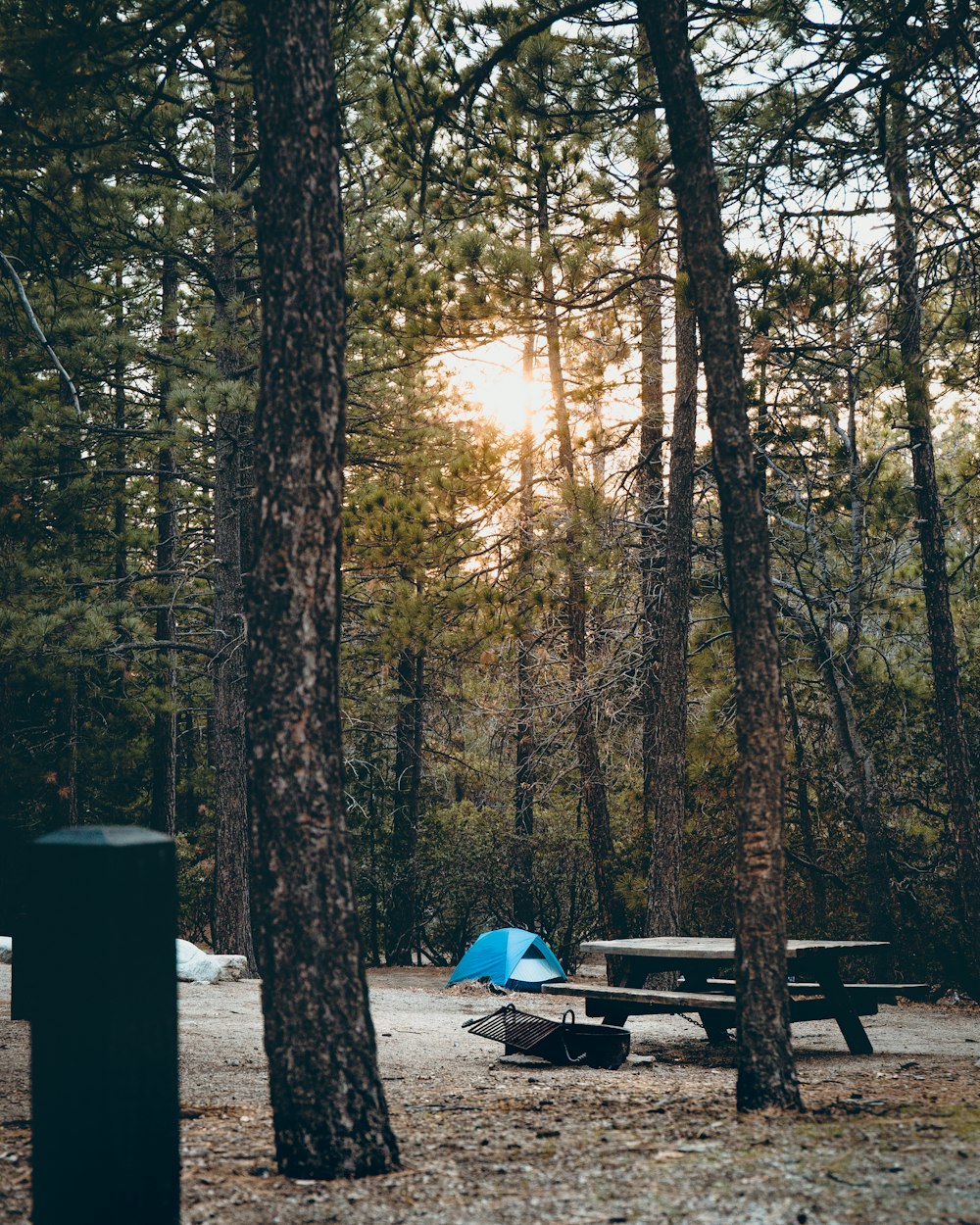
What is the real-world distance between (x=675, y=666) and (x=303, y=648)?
8.24 meters

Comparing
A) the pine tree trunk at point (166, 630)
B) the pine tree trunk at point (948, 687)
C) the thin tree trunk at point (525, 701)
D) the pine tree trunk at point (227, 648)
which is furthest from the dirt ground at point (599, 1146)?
the pine tree trunk at point (166, 630)

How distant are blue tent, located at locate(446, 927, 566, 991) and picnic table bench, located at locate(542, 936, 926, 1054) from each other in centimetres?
553

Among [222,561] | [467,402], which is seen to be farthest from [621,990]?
[467,402]

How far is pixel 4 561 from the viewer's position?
59.4ft

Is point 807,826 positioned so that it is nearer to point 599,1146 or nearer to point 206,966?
point 206,966

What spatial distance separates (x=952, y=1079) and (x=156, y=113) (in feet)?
40.5

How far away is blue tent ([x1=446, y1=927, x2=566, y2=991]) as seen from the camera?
1459 centimetres

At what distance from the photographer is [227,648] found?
49.3 ft

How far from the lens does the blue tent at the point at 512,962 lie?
14.6 m

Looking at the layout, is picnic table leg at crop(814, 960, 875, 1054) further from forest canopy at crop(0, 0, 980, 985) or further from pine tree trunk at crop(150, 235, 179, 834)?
pine tree trunk at crop(150, 235, 179, 834)

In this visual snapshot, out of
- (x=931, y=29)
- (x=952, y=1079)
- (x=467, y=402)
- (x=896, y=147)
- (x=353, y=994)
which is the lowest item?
(x=952, y=1079)

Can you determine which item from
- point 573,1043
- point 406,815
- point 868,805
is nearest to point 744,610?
point 573,1043

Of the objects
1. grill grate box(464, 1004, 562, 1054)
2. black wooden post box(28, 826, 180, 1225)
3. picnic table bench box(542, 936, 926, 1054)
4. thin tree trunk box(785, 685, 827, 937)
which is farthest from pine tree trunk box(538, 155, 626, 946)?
black wooden post box(28, 826, 180, 1225)

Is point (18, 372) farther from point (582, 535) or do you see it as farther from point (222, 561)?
point (582, 535)
